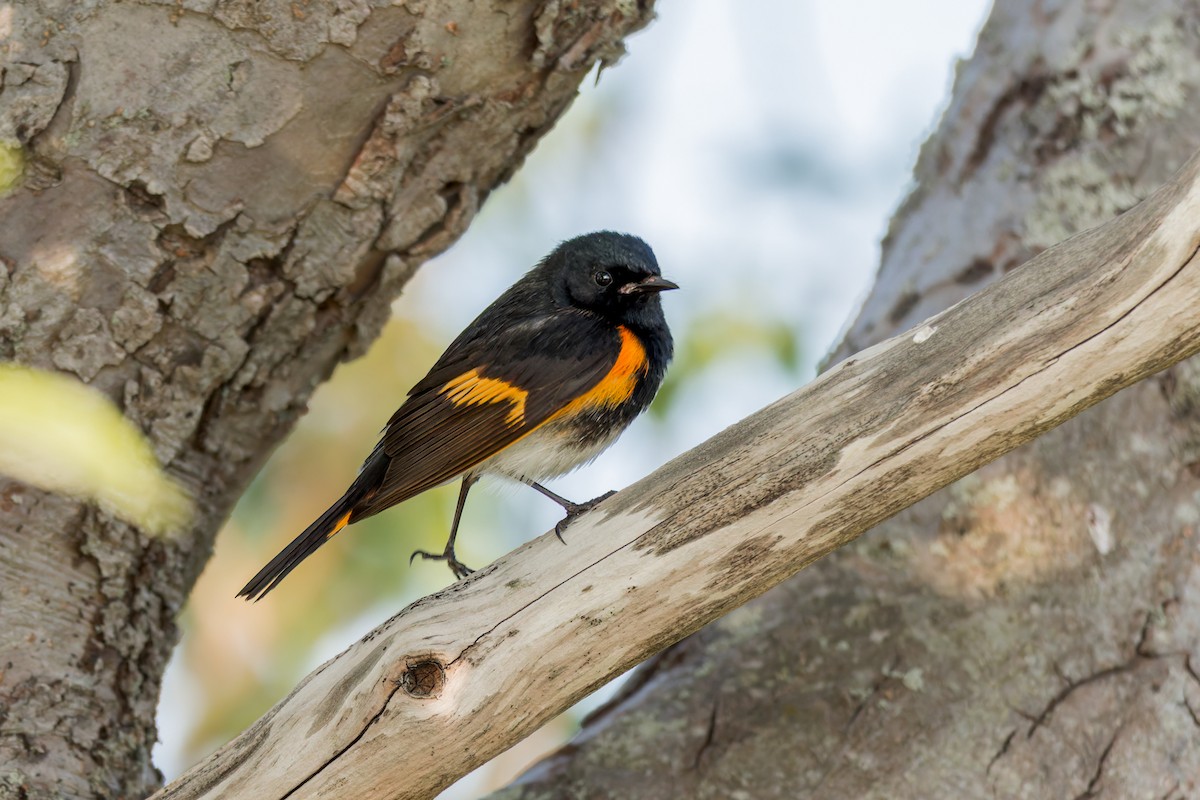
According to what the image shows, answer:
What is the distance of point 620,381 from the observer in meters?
3.03

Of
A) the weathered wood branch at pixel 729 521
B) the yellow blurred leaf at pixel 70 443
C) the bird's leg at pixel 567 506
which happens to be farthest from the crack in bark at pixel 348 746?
the yellow blurred leaf at pixel 70 443

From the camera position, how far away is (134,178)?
8.51 feet

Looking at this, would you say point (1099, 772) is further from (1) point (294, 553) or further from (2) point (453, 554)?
(1) point (294, 553)

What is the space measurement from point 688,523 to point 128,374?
143 cm

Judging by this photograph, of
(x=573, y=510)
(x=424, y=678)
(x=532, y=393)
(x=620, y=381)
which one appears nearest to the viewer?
(x=424, y=678)

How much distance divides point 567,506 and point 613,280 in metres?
0.78

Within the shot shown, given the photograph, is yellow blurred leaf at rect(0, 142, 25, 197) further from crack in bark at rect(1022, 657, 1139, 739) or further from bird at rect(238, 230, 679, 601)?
crack in bark at rect(1022, 657, 1139, 739)

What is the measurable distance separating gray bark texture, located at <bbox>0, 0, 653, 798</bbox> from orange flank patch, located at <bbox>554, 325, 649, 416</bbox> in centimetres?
59

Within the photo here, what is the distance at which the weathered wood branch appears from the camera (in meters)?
1.91

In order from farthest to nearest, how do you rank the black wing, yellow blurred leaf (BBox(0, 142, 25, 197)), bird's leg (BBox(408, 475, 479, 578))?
1. bird's leg (BBox(408, 475, 479, 578))
2. the black wing
3. yellow blurred leaf (BBox(0, 142, 25, 197))

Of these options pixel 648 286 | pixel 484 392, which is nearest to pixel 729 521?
pixel 484 392

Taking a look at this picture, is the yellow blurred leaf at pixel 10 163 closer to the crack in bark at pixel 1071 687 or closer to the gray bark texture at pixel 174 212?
the gray bark texture at pixel 174 212

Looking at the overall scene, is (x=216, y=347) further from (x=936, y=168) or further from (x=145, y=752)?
(x=936, y=168)

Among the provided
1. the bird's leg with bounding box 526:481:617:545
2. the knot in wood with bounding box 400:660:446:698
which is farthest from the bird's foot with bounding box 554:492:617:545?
the knot in wood with bounding box 400:660:446:698
